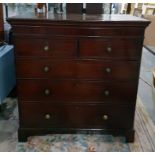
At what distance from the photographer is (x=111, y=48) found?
1.59 meters

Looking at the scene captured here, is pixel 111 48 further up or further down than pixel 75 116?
further up

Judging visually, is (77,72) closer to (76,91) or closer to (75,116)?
(76,91)

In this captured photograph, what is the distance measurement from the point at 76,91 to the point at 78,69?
0.17m

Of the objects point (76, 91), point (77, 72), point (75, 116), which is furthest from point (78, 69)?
point (75, 116)

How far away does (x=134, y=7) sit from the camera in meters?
6.23

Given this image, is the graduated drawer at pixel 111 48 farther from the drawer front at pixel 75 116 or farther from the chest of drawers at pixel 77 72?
the drawer front at pixel 75 116

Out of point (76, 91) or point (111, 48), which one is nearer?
point (111, 48)

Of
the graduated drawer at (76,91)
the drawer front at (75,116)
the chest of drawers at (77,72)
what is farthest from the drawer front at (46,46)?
the drawer front at (75,116)

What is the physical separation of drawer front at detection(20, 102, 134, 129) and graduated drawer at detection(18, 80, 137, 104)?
6cm

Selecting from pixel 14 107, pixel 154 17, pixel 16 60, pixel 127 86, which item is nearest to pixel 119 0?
pixel 127 86

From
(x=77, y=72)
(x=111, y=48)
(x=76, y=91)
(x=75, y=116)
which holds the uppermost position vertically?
(x=111, y=48)

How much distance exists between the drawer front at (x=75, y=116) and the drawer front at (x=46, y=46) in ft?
1.28

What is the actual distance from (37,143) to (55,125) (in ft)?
0.63

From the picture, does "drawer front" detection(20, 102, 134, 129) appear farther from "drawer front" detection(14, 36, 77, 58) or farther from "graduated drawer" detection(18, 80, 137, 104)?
"drawer front" detection(14, 36, 77, 58)
